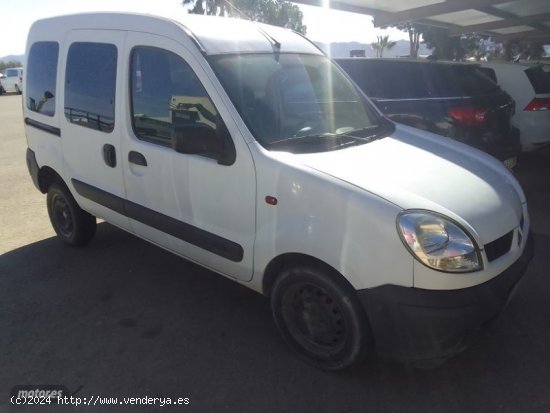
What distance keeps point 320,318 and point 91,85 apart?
259 cm

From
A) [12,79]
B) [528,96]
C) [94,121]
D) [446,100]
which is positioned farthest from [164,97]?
[12,79]

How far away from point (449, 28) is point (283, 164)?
11.9 metres

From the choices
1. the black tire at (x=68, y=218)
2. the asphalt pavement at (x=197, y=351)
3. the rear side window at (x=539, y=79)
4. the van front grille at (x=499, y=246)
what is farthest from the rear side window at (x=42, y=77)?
the rear side window at (x=539, y=79)

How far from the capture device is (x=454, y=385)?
8.57ft

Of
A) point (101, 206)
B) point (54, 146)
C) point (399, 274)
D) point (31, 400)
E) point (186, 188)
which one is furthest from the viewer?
point (54, 146)

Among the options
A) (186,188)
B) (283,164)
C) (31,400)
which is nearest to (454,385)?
(283,164)

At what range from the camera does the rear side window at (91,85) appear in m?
3.59

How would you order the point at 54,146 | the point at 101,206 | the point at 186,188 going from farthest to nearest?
the point at 54,146 → the point at 101,206 → the point at 186,188

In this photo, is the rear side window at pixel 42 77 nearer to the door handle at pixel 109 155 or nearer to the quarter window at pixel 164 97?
the door handle at pixel 109 155

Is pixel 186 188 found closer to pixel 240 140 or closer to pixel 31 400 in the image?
pixel 240 140

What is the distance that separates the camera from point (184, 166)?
121 inches

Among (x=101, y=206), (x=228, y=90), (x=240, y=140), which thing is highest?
(x=228, y=90)

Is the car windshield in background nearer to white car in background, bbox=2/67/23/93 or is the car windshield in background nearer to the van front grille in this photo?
the van front grille

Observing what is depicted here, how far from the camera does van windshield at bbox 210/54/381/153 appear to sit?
2.86 meters
